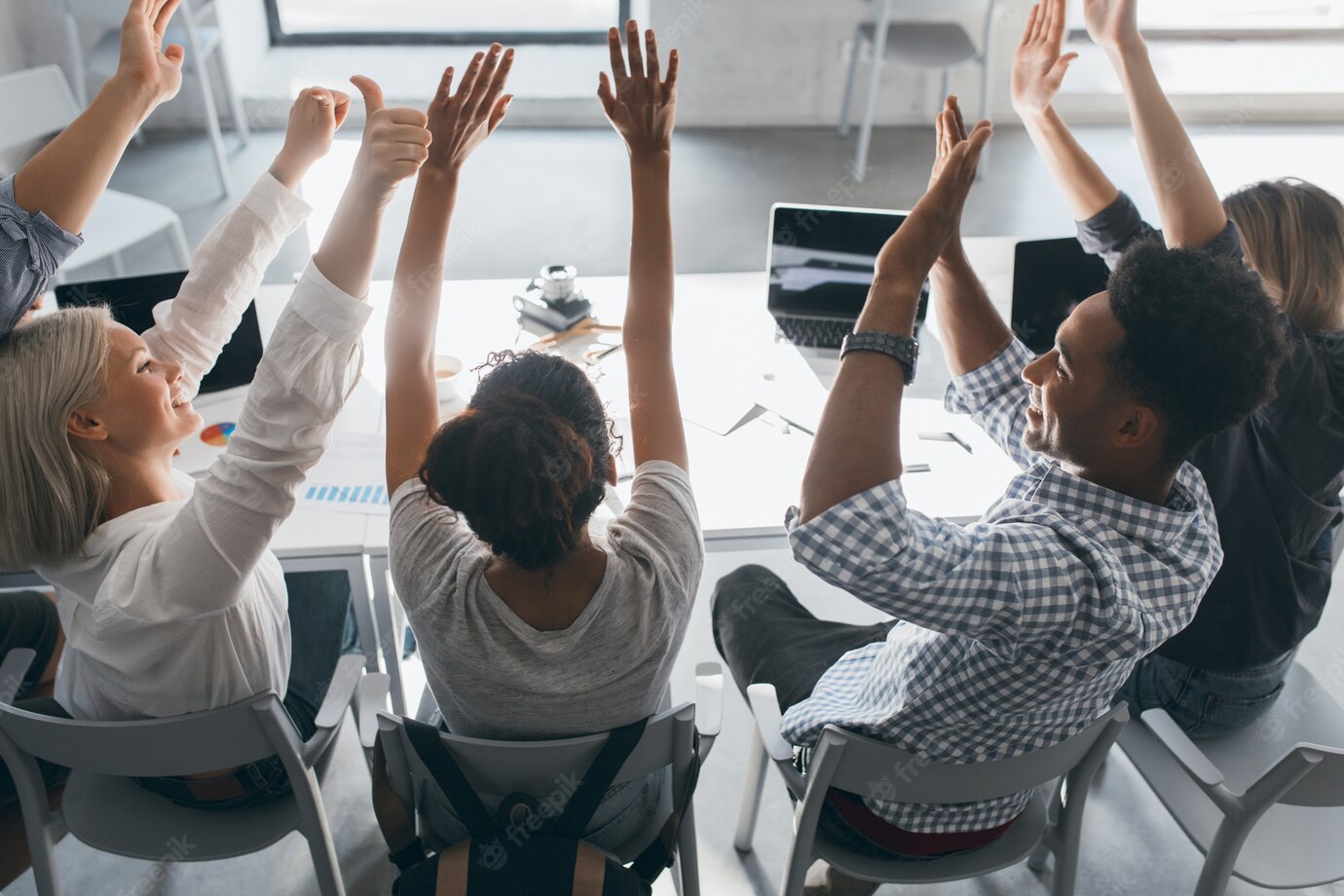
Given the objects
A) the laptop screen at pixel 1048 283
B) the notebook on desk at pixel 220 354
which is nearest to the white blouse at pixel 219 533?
the notebook on desk at pixel 220 354

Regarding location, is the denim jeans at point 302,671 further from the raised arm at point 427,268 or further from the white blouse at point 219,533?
the raised arm at point 427,268

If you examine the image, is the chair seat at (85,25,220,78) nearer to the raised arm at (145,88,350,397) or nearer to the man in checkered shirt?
the raised arm at (145,88,350,397)

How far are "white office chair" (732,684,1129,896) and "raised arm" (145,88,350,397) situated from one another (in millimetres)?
1064

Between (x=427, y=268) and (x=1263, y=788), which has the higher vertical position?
(x=427, y=268)

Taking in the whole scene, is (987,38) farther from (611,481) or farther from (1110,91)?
(611,481)

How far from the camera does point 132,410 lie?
1.48 meters

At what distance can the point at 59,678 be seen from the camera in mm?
1693

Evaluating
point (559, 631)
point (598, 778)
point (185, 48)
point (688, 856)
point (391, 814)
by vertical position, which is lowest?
point (688, 856)

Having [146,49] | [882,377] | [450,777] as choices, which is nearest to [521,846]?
[450,777]

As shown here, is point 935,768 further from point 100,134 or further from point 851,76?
point 851,76

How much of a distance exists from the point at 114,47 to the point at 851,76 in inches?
133

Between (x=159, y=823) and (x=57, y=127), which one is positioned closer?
(x=159, y=823)

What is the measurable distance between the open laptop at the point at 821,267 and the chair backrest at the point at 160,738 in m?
1.49

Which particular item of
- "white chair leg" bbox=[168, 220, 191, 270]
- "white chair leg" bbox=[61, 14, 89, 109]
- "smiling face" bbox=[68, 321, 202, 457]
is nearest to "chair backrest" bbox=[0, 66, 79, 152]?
"white chair leg" bbox=[168, 220, 191, 270]
